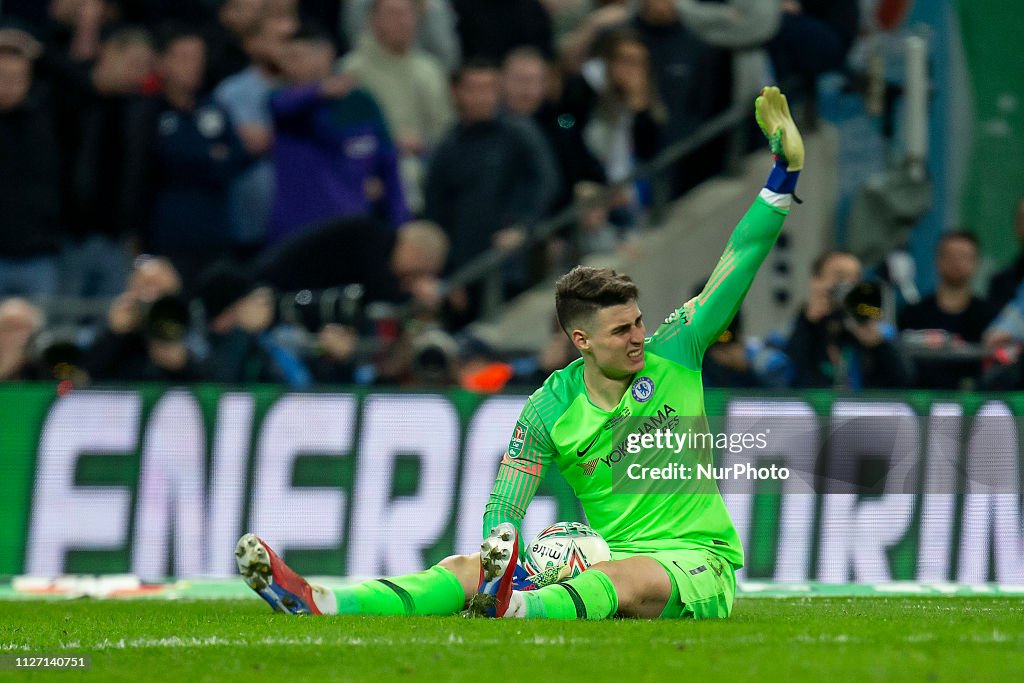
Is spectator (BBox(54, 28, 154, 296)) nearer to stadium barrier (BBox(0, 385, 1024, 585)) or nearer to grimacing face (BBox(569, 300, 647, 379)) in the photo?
stadium barrier (BBox(0, 385, 1024, 585))

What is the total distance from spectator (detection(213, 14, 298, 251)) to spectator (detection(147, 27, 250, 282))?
0.53 ft

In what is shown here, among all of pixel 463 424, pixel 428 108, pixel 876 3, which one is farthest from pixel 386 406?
pixel 876 3

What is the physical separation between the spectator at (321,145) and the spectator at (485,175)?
1.61ft

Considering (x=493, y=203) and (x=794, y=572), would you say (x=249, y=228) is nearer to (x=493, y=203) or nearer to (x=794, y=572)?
(x=493, y=203)

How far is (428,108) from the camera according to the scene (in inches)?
585

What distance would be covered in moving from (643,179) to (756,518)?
512cm

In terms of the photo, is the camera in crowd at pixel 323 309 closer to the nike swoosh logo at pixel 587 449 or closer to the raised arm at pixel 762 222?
the nike swoosh logo at pixel 587 449

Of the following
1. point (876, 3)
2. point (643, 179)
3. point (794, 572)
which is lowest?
point (794, 572)

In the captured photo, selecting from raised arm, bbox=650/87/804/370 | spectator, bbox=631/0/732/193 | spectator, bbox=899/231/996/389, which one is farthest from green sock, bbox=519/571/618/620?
spectator, bbox=631/0/732/193

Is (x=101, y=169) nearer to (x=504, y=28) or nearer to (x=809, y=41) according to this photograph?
(x=504, y=28)

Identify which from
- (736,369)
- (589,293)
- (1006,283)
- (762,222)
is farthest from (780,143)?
(1006,283)

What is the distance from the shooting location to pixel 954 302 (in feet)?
42.2

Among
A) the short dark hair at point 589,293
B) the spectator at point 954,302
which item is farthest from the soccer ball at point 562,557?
the spectator at point 954,302

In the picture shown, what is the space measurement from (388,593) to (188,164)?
734 centimetres
